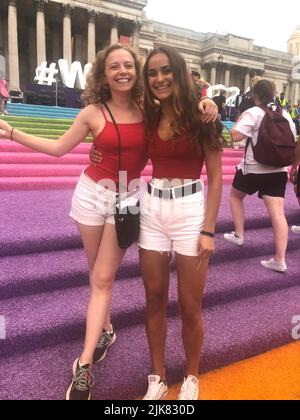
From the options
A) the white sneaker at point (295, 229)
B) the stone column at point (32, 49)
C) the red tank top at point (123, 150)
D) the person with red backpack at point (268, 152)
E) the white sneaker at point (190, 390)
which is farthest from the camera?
the stone column at point (32, 49)

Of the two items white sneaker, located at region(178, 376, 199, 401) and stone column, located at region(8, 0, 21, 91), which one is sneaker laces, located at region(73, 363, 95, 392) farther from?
stone column, located at region(8, 0, 21, 91)

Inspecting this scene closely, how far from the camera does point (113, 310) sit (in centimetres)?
262

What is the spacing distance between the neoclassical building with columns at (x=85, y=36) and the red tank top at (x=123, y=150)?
22.3m

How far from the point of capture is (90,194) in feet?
6.23

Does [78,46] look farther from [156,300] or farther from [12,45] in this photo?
[156,300]

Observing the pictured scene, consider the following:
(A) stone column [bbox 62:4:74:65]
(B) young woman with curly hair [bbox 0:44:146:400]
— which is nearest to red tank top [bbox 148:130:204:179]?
(B) young woman with curly hair [bbox 0:44:146:400]

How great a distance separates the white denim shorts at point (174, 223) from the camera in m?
1.76

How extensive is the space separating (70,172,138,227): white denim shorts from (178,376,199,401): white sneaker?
3.45ft

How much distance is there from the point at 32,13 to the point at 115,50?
114ft

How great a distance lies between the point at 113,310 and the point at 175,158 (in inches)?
55.7

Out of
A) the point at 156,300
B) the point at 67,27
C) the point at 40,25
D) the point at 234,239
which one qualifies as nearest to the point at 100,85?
the point at 156,300

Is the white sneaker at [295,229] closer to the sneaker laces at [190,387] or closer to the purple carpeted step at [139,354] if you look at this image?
the purple carpeted step at [139,354]

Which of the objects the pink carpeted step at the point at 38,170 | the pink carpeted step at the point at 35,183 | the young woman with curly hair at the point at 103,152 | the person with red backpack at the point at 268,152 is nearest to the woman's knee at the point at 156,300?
the young woman with curly hair at the point at 103,152
